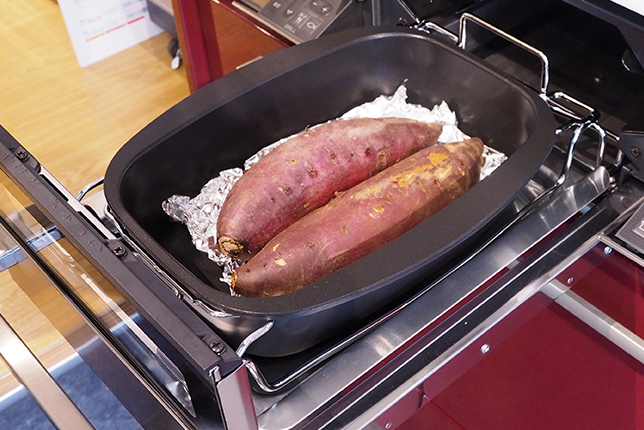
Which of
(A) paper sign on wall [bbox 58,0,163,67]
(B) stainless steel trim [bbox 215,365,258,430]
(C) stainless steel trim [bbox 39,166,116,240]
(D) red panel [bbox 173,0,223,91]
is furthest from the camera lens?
(A) paper sign on wall [bbox 58,0,163,67]

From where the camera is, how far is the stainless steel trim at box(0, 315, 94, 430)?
27.7 inches

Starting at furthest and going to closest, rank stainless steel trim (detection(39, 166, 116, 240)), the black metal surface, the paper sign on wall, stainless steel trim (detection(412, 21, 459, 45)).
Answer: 1. the paper sign on wall
2. stainless steel trim (detection(412, 21, 459, 45))
3. the black metal surface
4. stainless steel trim (detection(39, 166, 116, 240))

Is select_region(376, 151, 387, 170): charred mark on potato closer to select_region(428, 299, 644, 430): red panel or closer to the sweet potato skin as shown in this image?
the sweet potato skin

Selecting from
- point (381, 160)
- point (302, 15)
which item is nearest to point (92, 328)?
point (381, 160)

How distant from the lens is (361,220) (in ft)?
2.40

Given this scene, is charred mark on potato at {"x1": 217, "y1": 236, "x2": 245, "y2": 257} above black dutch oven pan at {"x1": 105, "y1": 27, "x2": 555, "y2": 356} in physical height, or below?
below

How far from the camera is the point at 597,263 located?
0.84m

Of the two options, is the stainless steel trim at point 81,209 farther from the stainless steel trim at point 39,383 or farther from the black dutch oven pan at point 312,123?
the stainless steel trim at point 39,383

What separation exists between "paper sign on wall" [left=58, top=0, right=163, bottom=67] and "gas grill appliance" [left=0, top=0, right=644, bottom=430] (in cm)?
135

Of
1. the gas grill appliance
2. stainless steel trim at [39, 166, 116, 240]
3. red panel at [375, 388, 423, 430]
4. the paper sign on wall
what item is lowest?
the paper sign on wall

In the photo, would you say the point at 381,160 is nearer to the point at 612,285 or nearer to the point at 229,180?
the point at 229,180

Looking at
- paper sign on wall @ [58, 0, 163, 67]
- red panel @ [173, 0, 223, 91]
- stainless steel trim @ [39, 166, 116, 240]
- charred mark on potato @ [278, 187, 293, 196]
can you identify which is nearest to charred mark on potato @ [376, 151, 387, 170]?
charred mark on potato @ [278, 187, 293, 196]

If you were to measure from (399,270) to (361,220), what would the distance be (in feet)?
0.36

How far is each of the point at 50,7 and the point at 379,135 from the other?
6.53 feet
